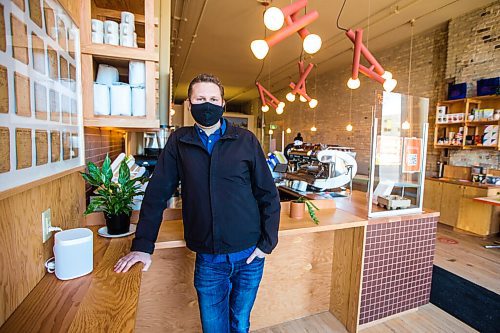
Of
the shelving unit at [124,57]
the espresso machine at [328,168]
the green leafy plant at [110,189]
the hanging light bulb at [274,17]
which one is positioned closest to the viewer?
the green leafy plant at [110,189]

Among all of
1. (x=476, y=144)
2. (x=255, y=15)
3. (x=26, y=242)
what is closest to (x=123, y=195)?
(x=26, y=242)

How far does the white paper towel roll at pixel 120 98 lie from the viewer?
5.57ft

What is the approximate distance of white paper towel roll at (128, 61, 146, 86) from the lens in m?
1.71

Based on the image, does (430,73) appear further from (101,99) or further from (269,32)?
(101,99)

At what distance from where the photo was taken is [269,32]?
19.4 ft

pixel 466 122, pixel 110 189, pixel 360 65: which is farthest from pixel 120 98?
pixel 466 122

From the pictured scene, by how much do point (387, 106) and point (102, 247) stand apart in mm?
2267

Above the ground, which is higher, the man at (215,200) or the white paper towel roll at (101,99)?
the white paper towel roll at (101,99)

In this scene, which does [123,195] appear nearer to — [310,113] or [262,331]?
[262,331]

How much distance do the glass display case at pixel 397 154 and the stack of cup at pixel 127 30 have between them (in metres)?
1.86

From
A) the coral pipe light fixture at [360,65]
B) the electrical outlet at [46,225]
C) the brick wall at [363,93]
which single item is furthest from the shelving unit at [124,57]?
the brick wall at [363,93]

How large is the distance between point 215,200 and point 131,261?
0.45 m

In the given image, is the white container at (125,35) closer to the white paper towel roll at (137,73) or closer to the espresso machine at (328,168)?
the white paper towel roll at (137,73)

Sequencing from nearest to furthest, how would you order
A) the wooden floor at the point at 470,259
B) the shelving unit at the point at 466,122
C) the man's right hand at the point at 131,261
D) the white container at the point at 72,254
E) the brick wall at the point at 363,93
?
1. the white container at the point at 72,254
2. the man's right hand at the point at 131,261
3. the wooden floor at the point at 470,259
4. the shelving unit at the point at 466,122
5. the brick wall at the point at 363,93
